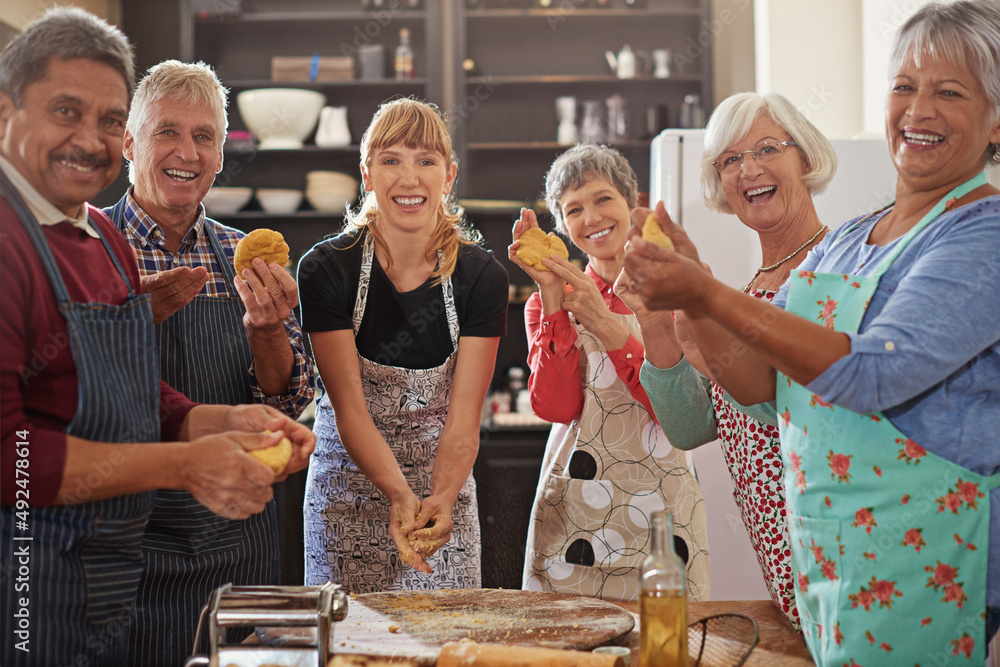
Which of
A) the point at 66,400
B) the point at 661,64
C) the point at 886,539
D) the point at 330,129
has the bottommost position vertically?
the point at 886,539

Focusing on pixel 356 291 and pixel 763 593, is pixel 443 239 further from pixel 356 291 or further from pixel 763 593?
pixel 763 593

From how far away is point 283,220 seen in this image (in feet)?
14.0

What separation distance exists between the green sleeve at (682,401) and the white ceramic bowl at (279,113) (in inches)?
119

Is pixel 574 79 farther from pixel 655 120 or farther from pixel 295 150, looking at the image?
pixel 295 150

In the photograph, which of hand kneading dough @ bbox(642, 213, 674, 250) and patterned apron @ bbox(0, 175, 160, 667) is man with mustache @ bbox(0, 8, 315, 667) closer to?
patterned apron @ bbox(0, 175, 160, 667)

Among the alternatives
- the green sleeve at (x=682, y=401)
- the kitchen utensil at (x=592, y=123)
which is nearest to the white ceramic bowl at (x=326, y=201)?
the kitchen utensil at (x=592, y=123)

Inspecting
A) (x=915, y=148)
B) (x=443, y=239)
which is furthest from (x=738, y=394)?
(x=443, y=239)

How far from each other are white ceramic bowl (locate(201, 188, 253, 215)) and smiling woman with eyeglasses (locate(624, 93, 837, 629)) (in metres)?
2.91

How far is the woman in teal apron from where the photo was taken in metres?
1.06

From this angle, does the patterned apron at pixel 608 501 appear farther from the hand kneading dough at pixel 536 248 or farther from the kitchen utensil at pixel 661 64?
the kitchen utensil at pixel 661 64

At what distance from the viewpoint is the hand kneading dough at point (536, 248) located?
1.97 meters

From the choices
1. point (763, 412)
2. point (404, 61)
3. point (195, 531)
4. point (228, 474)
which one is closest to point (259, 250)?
point (195, 531)

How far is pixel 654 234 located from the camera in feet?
4.03

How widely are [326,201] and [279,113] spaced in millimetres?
511
